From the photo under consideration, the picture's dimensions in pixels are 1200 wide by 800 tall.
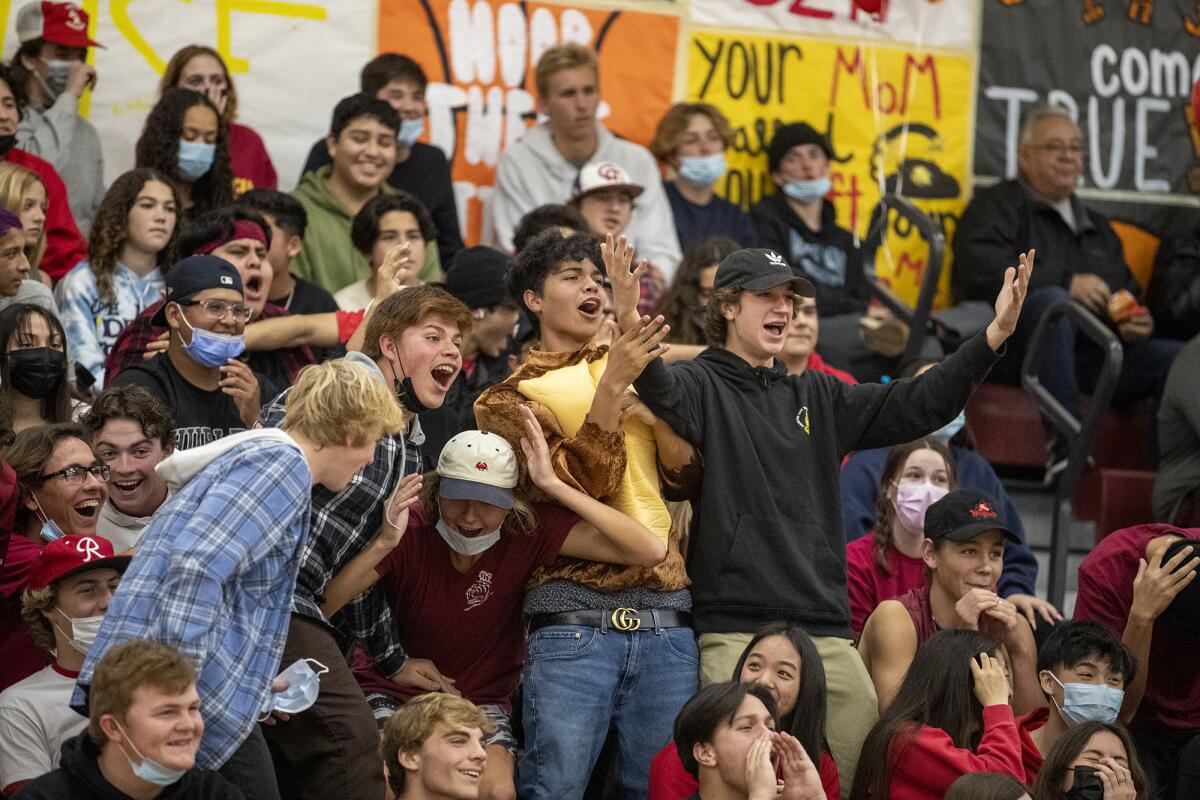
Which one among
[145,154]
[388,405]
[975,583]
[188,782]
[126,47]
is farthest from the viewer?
[126,47]

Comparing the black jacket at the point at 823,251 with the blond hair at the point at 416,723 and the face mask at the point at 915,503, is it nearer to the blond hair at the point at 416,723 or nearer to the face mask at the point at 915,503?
the face mask at the point at 915,503

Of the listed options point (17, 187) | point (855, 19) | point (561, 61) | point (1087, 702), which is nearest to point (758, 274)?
point (1087, 702)

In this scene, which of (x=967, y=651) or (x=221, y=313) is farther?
(x=221, y=313)

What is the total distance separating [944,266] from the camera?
1011 centimetres

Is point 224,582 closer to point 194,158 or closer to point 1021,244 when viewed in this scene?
point 194,158

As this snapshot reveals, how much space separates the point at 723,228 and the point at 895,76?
5.52 feet

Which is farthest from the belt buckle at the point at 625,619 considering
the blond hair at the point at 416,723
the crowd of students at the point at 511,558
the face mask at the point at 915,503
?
the face mask at the point at 915,503

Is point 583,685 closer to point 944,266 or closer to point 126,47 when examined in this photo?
point 126,47

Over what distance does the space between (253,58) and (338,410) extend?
5010 mm

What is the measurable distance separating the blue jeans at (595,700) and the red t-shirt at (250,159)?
3.73 m

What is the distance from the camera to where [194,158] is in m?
7.62

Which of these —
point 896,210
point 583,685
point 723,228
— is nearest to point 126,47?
point 723,228

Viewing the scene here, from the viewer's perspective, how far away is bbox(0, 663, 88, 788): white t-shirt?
479 cm

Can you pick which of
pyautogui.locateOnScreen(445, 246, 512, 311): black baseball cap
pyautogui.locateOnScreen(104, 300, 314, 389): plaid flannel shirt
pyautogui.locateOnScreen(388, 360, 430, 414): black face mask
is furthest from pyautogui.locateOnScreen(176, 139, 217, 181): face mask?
pyautogui.locateOnScreen(388, 360, 430, 414): black face mask
